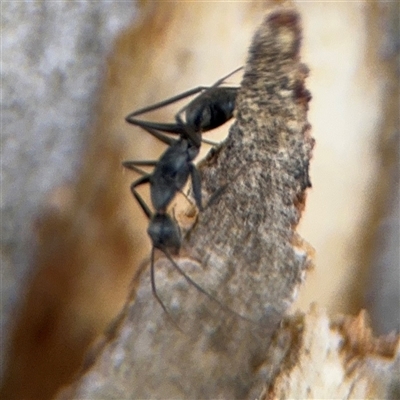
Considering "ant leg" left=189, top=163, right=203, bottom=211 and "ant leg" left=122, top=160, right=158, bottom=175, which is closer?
"ant leg" left=189, top=163, right=203, bottom=211

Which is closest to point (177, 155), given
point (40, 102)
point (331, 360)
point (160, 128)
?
point (160, 128)

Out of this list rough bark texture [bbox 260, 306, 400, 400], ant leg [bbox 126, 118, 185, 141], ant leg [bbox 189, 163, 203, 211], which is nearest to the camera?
rough bark texture [bbox 260, 306, 400, 400]

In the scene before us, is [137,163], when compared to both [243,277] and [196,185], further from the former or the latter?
[243,277]

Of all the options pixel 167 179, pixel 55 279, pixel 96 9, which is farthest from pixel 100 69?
pixel 55 279

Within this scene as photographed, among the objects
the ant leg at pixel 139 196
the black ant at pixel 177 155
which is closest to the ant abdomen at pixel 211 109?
the black ant at pixel 177 155

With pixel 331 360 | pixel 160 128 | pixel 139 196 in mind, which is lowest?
pixel 331 360

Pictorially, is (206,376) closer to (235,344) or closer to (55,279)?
(235,344)

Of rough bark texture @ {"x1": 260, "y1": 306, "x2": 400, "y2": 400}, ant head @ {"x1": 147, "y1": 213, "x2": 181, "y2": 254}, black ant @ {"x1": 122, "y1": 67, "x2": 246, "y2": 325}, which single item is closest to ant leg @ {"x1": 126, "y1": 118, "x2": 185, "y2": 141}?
black ant @ {"x1": 122, "y1": 67, "x2": 246, "y2": 325}

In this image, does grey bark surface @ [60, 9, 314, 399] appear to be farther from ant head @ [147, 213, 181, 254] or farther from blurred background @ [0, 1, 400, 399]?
blurred background @ [0, 1, 400, 399]
